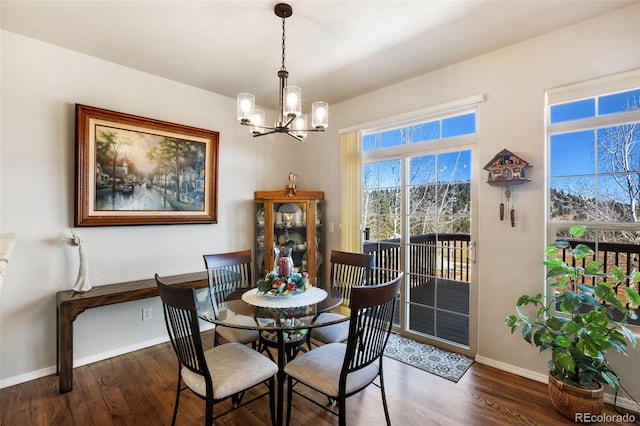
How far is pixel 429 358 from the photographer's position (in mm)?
2830

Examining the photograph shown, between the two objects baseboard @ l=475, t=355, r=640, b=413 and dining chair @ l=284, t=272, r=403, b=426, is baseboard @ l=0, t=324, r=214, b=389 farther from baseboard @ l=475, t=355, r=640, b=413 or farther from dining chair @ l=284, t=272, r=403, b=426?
baseboard @ l=475, t=355, r=640, b=413

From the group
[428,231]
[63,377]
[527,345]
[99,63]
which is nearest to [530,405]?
[527,345]

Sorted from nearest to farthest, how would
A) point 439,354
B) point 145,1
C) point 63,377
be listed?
point 145,1 → point 63,377 → point 439,354

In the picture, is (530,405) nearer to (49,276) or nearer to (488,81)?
(488,81)

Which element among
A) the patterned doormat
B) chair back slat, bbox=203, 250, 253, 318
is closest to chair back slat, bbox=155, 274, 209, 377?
chair back slat, bbox=203, 250, 253, 318

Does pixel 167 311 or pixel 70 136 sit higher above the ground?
pixel 70 136

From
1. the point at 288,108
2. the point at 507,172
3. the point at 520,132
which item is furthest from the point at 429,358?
the point at 288,108

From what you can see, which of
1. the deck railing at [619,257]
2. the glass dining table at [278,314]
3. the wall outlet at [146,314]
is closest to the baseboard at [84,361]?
the wall outlet at [146,314]

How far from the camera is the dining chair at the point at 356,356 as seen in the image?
5.36 feet

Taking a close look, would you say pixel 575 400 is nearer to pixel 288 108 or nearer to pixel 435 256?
pixel 435 256

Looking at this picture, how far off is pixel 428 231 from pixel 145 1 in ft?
10.1

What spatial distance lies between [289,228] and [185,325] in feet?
7.40

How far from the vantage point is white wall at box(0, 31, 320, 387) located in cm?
245

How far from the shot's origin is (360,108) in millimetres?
3678
